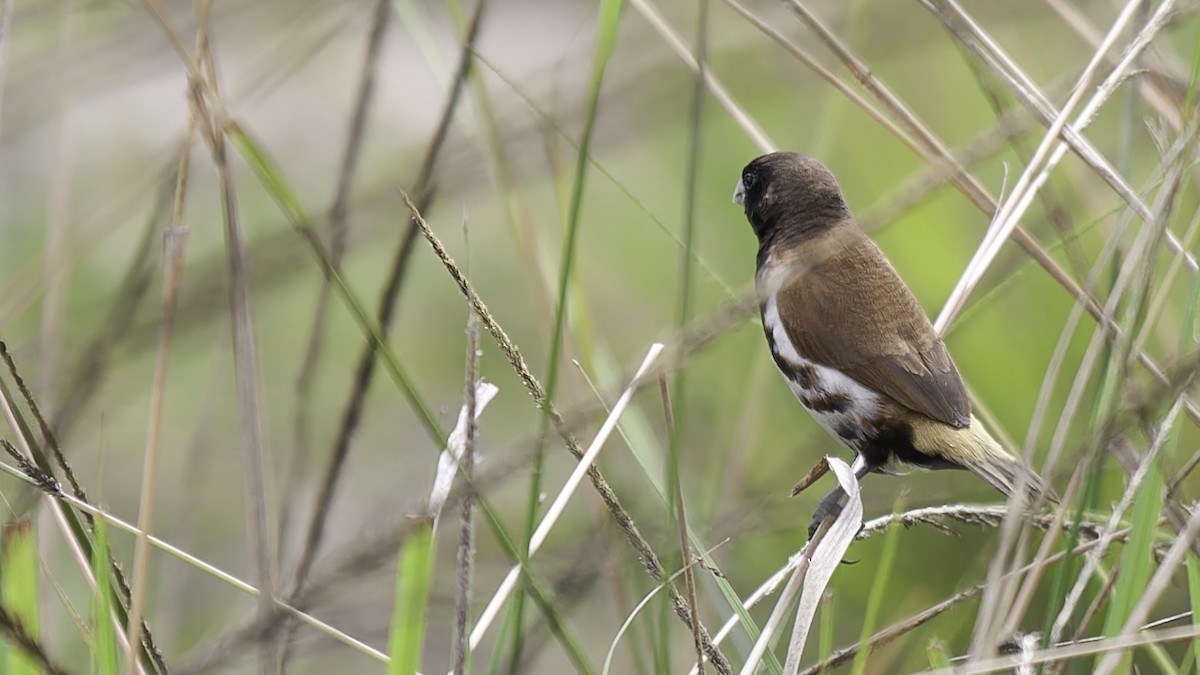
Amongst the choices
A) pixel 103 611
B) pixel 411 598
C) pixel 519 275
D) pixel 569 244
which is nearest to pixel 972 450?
pixel 569 244

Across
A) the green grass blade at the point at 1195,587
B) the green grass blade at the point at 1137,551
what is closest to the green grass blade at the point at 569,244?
the green grass blade at the point at 1137,551

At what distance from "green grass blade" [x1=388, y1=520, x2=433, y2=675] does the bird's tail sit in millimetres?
1127

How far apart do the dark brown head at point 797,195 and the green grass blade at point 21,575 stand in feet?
5.03

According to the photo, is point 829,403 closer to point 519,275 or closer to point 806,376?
point 806,376

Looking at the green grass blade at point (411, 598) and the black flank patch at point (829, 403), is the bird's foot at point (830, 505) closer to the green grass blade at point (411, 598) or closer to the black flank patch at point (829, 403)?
the black flank patch at point (829, 403)

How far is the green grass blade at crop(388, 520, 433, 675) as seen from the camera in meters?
1.11

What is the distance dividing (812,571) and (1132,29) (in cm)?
113

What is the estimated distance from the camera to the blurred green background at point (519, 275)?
79.3 inches

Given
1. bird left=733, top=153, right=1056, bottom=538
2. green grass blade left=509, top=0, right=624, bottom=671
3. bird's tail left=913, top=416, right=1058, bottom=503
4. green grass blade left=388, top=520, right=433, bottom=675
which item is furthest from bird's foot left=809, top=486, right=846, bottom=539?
green grass blade left=388, top=520, right=433, bottom=675

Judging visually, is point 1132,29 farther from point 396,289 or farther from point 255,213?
point 255,213

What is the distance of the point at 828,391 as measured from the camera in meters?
2.23

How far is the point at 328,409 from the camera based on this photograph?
4094 millimetres

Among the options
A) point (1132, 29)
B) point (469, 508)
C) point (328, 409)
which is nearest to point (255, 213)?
point (328, 409)

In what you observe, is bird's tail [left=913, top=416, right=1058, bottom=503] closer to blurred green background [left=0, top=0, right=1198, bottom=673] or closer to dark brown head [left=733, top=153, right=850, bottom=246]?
blurred green background [left=0, top=0, right=1198, bottom=673]
